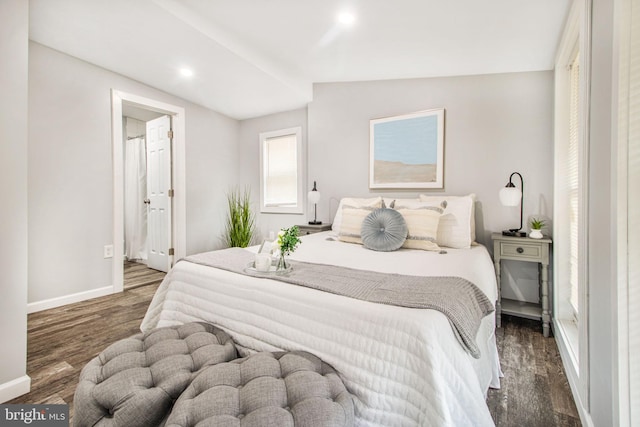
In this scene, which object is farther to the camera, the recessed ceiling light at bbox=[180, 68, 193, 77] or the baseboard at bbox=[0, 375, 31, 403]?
the recessed ceiling light at bbox=[180, 68, 193, 77]

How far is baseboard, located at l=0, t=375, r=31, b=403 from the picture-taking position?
1.57 m

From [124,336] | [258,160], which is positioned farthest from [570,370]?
[258,160]

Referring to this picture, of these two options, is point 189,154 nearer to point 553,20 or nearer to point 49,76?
point 49,76

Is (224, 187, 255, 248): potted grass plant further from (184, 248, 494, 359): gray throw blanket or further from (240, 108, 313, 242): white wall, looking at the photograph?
(184, 248, 494, 359): gray throw blanket

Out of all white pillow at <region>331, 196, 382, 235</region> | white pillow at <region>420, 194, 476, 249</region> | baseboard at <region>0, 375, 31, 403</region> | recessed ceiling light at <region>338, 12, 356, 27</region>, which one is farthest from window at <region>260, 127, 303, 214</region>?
baseboard at <region>0, 375, 31, 403</region>

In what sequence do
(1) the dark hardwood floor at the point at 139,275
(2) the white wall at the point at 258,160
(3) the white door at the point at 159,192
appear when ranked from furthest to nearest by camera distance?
(2) the white wall at the point at 258,160 < (3) the white door at the point at 159,192 < (1) the dark hardwood floor at the point at 139,275

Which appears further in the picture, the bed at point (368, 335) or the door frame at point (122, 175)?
the door frame at point (122, 175)

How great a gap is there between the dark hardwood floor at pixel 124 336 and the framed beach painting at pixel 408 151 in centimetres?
160

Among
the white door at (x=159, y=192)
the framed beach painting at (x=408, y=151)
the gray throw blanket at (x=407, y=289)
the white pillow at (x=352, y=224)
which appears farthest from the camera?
the white door at (x=159, y=192)

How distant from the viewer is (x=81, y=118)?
3.02 m

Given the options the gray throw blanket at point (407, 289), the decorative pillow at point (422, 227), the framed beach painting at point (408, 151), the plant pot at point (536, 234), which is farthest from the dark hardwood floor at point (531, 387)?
the framed beach painting at point (408, 151)

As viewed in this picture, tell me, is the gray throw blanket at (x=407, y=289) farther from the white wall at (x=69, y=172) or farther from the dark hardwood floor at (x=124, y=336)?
the white wall at (x=69, y=172)

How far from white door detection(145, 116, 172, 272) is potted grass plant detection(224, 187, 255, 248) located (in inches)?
34.3

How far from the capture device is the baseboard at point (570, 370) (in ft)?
4.64
